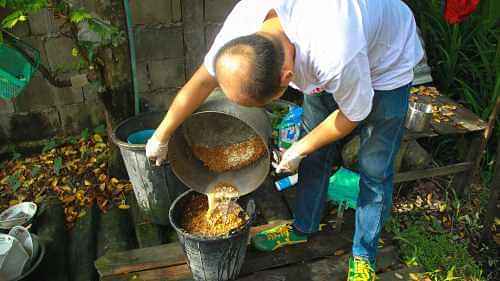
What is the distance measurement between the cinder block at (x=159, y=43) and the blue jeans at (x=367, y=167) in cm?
154

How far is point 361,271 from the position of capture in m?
2.45

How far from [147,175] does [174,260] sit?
0.55 metres

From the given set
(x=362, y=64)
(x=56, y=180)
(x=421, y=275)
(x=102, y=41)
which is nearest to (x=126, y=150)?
(x=102, y=41)

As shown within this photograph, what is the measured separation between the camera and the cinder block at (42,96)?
336 centimetres

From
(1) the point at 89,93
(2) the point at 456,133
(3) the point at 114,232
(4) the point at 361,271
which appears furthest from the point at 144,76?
(2) the point at 456,133

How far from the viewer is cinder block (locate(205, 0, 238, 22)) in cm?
342

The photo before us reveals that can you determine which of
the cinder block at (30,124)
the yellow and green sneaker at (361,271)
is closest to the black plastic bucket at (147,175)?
the cinder block at (30,124)

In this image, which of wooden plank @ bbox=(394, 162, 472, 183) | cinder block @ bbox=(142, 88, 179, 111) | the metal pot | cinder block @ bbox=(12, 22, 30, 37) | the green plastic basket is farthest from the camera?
cinder block @ bbox=(142, 88, 179, 111)

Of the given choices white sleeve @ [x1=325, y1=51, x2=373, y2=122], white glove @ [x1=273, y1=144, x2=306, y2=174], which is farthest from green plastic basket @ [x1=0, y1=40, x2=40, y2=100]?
white sleeve @ [x1=325, y1=51, x2=373, y2=122]

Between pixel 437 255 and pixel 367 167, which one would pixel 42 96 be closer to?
pixel 367 167

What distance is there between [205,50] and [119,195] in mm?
1362

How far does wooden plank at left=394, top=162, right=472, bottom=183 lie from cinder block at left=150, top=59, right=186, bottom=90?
6.29 feet

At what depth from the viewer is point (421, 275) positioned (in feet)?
8.52

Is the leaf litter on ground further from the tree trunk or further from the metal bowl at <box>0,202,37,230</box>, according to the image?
the tree trunk
